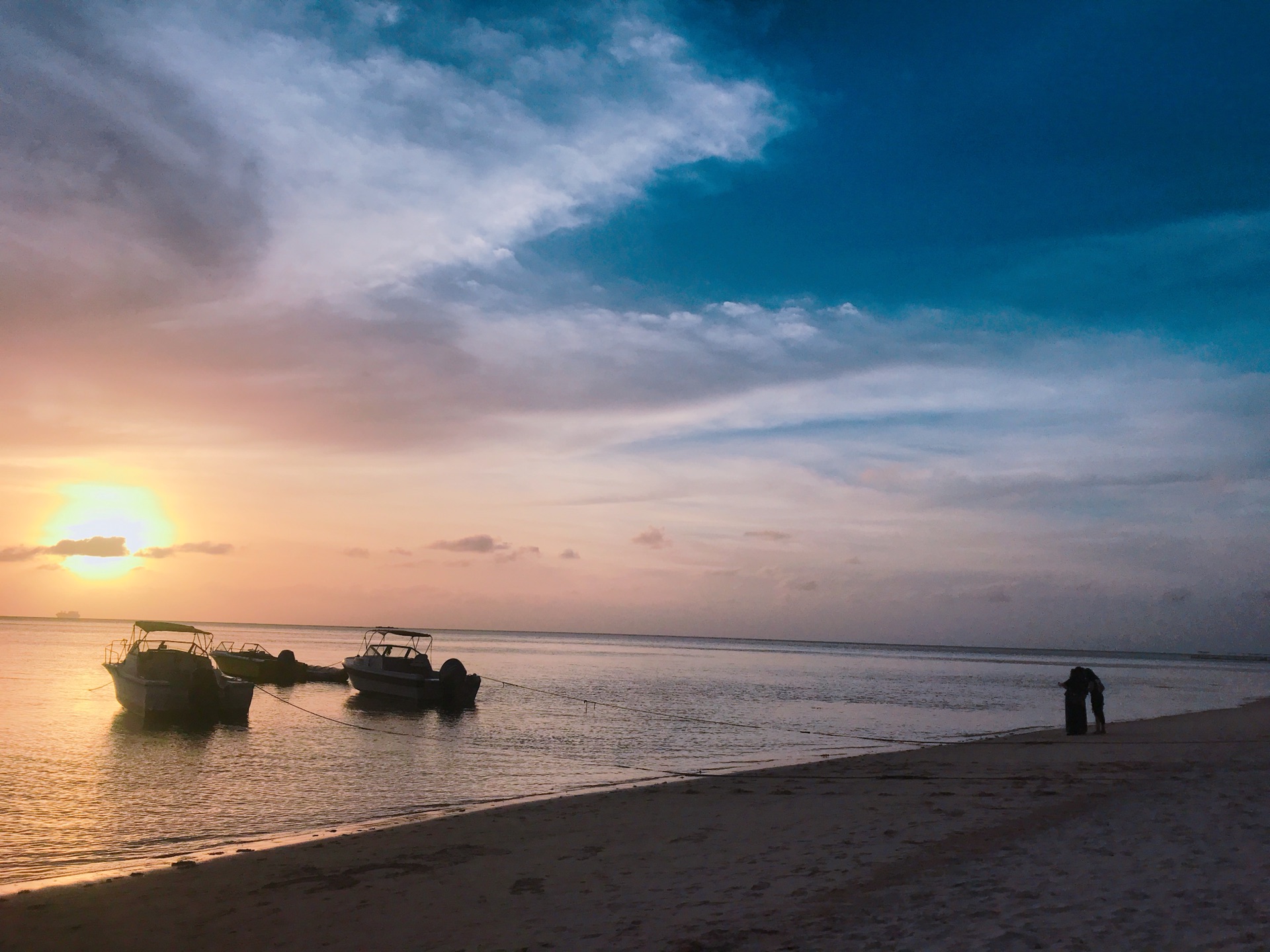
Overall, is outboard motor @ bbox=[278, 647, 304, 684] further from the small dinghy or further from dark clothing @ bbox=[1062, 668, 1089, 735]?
dark clothing @ bbox=[1062, 668, 1089, 735]

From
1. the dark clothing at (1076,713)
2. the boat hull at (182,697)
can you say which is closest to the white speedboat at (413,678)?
the boat hull at (182,697)

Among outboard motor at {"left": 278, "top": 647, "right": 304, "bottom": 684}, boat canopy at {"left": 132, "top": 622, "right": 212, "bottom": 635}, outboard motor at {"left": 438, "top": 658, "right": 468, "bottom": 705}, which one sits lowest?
outboard motor at {"left": 278, "top": 647, "right": 304, "bottom": 684}

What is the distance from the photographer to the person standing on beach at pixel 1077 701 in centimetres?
2588

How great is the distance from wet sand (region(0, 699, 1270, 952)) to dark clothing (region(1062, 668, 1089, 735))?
10090 millimetres

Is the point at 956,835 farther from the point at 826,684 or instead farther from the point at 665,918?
the point at 826,684

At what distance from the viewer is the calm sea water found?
52.9 ft

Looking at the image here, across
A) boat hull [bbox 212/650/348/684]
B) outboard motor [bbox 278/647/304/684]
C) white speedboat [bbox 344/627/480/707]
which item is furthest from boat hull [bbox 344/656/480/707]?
boat hull [bbox 212/650/348/684]

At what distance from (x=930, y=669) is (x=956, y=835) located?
99.8 metres

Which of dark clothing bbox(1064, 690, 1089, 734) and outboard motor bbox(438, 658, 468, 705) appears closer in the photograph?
dark clothing bbox(1064, 690, 1089, 734)

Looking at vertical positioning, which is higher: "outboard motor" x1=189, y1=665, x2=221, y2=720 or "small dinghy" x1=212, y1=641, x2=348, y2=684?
"outboard motor" x1=189, y1=665, x2=221, y2=720

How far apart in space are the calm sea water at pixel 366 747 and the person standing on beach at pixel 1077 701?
4.76m

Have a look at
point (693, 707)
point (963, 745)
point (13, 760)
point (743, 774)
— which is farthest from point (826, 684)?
point (13, 760)

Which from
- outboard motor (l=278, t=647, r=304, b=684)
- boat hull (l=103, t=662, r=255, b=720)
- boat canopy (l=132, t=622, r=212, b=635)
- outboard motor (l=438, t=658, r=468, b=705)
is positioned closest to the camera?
boat hull (l=103, t=662, r=255, b=720)

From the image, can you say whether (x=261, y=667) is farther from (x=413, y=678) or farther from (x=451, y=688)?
(x=451, y=688)
